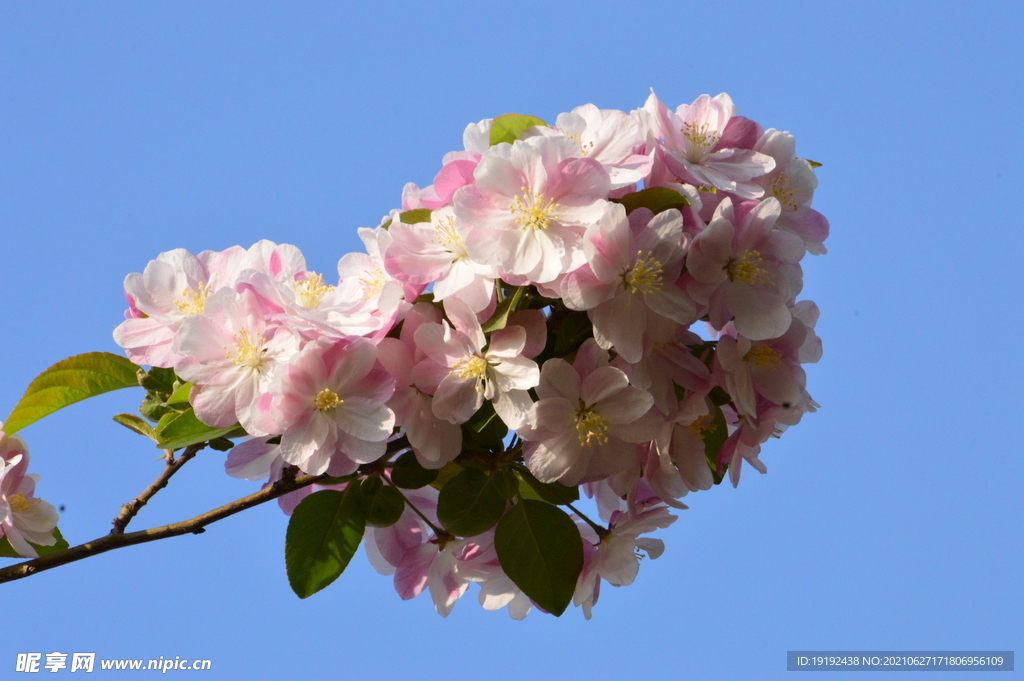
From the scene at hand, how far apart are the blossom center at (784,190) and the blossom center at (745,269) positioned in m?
0.18

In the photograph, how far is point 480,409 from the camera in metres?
1.11

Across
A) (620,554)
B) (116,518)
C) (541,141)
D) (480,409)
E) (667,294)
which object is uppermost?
(541,141)

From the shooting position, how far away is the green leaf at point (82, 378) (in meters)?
1.25

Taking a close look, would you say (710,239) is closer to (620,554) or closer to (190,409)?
(620,554)

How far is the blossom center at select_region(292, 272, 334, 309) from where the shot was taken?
111 centimetres

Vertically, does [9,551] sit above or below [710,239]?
below

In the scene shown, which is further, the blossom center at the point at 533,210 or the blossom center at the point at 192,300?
the blossom center at the point at 192,300

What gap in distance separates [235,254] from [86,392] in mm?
298

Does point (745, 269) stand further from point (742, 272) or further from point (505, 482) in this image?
point (505, 482)

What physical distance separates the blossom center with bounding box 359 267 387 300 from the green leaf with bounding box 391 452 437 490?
214 mm

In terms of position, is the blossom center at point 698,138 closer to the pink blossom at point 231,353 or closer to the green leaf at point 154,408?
the pink blossom at point 231,353

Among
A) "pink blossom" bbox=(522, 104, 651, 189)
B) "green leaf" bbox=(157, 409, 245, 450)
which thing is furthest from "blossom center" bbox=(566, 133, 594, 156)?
"green leaf" bbox=(157, 409, 245, 450)

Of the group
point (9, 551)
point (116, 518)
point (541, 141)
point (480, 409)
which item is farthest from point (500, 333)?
point (9, 551)

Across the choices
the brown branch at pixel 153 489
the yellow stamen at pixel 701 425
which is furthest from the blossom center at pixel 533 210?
the brown branch at pixel 153 489
